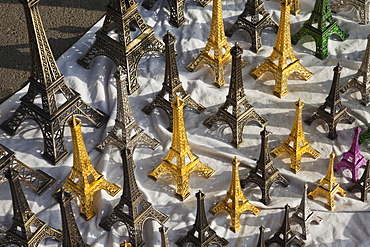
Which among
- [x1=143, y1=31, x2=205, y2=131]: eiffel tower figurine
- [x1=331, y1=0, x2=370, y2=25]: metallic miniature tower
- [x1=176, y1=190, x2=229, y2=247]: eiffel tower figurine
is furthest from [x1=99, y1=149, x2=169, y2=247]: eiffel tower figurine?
[x1=331, y1=0, x2=370, y2=25]: metallic miniature tower

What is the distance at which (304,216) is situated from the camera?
1146 inches

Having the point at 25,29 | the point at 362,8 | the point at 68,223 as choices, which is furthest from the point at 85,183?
the point at 362,8

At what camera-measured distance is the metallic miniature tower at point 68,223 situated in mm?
26445

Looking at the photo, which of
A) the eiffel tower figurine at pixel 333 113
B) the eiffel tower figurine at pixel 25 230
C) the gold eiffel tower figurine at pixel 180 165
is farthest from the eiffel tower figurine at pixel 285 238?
the eiffel tower figurine at pixel 25 230

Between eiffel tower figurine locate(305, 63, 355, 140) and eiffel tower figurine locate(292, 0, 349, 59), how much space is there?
2.52 meters

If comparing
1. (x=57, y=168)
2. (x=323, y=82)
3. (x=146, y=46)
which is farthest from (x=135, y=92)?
(x=323, y=82)

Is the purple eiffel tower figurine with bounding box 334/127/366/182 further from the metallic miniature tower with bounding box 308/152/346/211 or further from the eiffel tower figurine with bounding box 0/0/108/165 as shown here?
the eiffel tower figurine with bounding box 0/0/108/165

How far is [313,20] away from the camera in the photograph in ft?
111

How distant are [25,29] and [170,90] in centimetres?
650

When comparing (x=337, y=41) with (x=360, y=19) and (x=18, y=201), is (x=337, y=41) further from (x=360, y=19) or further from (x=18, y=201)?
(x=18, y=201)

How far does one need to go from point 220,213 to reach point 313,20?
24.2 feet

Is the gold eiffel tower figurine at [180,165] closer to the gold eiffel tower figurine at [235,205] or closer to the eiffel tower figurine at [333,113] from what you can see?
the gold eiffel tower figurine at [235,205]

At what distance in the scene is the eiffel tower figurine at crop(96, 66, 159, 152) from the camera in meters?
30.5

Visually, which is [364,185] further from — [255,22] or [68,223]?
[68,223]
